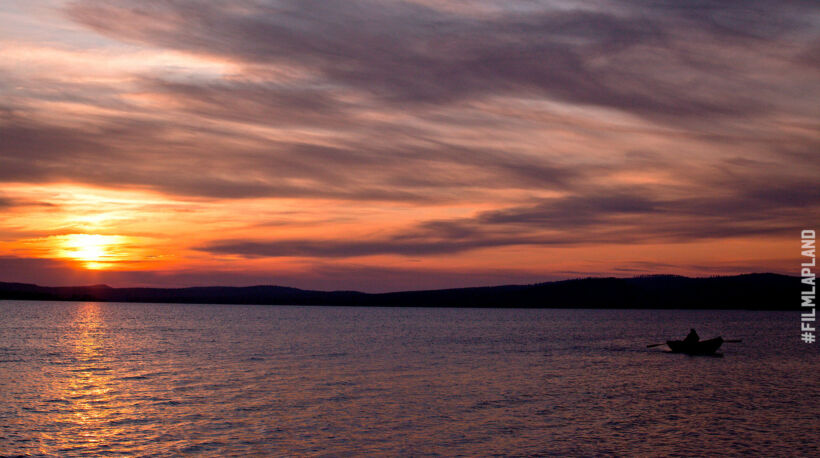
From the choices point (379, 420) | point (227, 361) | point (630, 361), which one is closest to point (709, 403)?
point (379, 420)

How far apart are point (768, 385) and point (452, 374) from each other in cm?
2493

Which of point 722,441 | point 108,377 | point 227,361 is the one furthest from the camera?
point 227,361

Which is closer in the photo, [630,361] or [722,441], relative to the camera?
[722,441]

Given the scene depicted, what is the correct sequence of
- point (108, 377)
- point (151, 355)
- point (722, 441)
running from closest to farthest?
1. point (722, 441)
2. point (108, 377)
3. point (151, 355)

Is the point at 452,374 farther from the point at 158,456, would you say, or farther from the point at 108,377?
the point at 158,456

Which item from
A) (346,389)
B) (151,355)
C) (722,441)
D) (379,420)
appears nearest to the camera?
(722,441)

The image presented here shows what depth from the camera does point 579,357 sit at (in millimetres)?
76875

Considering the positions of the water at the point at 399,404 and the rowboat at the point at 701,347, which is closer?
the water at the point at 399,404

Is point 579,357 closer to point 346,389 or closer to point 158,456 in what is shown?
point 346,389

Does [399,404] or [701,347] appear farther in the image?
[701,347]

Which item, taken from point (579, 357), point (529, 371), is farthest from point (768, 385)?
point (579, 357)

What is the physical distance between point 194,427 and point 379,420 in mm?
9452

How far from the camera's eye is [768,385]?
178 ft

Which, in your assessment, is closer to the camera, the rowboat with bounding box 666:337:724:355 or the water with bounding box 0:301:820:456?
the water with bounding box 0:301:820:456
